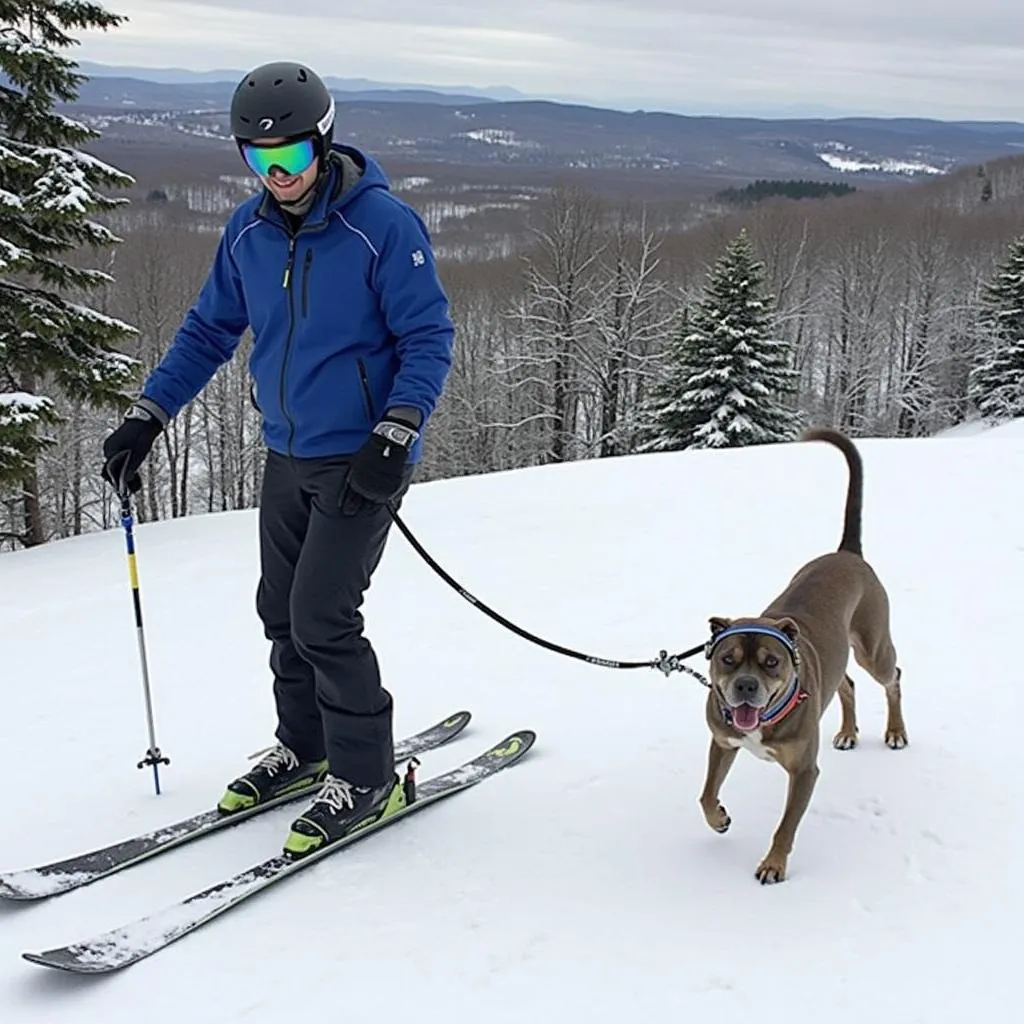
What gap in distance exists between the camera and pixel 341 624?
11.2 feet

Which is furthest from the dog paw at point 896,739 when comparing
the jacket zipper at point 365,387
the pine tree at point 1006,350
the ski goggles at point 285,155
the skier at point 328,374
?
the pine tree at point 1006,350

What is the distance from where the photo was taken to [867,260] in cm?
5131

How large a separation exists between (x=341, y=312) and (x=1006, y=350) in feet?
122

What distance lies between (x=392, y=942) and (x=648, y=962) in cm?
74

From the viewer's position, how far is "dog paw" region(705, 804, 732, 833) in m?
3.41

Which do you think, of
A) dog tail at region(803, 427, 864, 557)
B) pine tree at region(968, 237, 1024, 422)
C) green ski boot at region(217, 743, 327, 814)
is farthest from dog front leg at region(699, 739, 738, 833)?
pine tree at region(968, 237, 1024, 422)

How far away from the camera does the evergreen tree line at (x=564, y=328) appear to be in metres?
13.0

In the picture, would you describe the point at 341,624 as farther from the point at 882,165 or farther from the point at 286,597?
the point at 882,165

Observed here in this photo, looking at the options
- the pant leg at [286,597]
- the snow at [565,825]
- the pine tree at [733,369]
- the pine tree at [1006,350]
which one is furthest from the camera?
the pine tree at [1006,350]

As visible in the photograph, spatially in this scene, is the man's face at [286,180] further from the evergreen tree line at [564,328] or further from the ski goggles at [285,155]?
the evergreen tree line at [564,328]

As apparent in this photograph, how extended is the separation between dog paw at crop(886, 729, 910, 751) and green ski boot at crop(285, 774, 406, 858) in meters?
2.00

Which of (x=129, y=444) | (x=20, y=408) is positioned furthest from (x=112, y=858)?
(x=20, y=408)

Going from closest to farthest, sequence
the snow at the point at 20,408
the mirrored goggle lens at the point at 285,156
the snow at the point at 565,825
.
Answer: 1. the snow at the point at 565,825
2. the mirrored goggle lens at the point at 285,156
3. the snow at the point at 20,408

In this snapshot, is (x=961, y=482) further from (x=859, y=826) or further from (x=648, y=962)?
(x=648, y=962)
